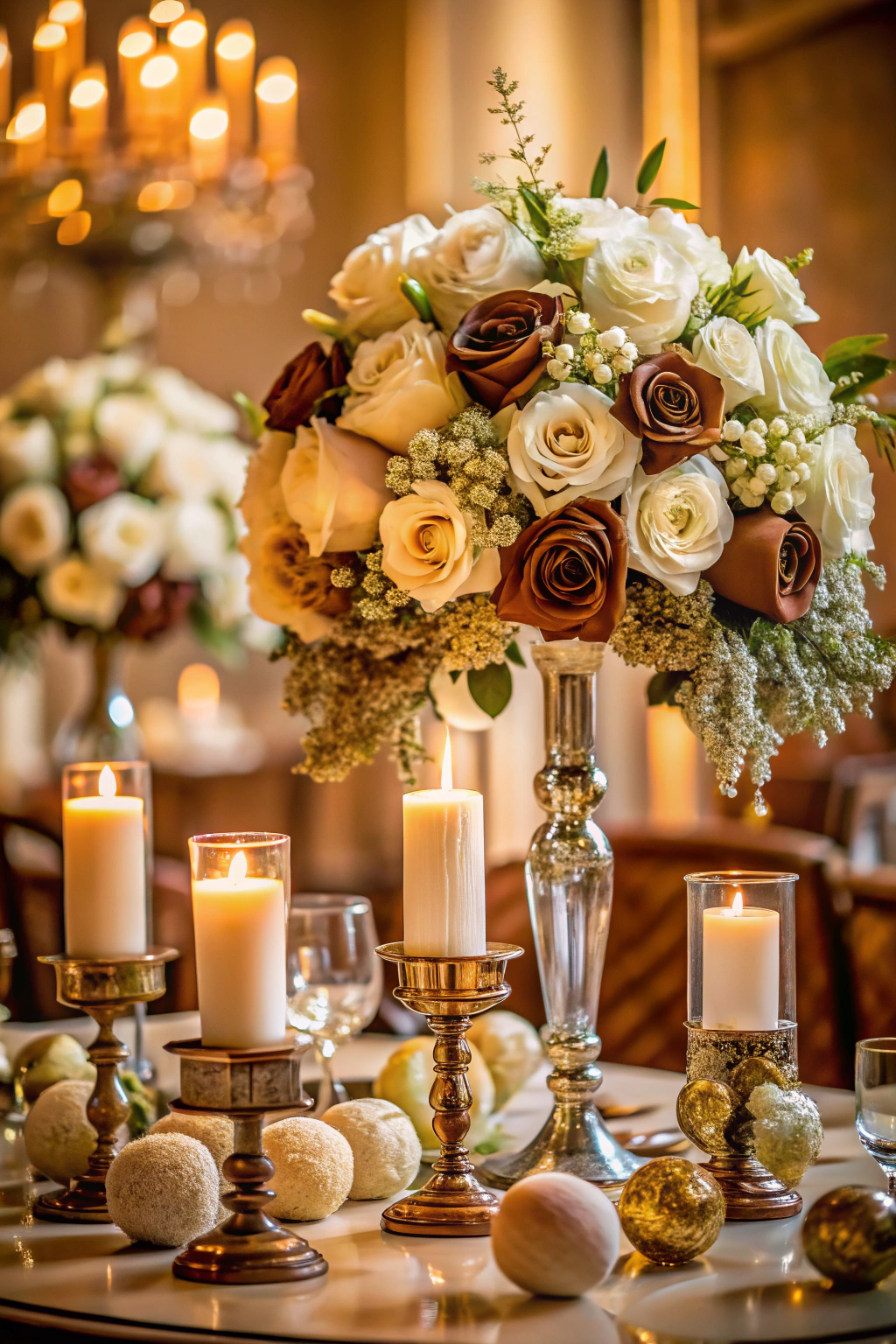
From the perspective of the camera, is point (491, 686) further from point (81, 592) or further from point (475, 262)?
point (81, 592)

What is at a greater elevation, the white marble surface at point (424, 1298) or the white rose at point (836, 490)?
the white rose at point (836, 490)

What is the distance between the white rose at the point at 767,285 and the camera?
121 cm

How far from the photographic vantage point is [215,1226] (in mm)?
1026

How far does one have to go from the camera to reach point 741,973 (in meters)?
1.08

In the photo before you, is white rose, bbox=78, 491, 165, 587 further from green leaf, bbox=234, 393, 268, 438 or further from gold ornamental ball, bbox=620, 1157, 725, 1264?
gold ornamental ball, bbox=620, 1157, 725, 1264

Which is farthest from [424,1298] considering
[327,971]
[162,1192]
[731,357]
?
[731,357]

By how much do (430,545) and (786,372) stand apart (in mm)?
319

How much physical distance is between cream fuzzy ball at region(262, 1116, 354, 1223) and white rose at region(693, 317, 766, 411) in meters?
0.63

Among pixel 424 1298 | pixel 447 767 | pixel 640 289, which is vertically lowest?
pixel 424 1298

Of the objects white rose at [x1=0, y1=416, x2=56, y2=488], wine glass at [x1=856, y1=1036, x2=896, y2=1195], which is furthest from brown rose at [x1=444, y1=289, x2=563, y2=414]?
white rose at [x1=0, y1=416, x2=56, y2=488]

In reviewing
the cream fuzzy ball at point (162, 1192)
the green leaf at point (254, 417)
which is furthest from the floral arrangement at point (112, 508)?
the cream fuzzy ball at point (162, 1192)

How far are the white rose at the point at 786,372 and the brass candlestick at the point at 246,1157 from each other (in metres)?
0.62

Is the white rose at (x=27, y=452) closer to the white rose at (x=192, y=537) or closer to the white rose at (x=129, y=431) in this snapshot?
the white rose at (x=129, y=431)

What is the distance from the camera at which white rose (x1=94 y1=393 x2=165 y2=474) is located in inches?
96.9
